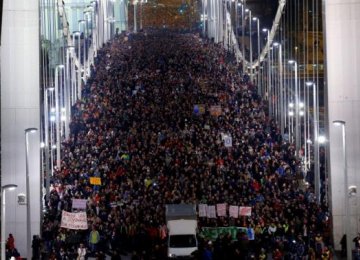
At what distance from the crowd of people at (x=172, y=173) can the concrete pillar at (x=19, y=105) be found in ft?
3.69

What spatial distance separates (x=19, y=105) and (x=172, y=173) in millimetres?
8336

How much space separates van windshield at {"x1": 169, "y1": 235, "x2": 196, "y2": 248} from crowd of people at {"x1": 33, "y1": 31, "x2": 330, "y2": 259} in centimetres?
42

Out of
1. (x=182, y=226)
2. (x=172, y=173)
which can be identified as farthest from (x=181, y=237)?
(x=172, y=173)

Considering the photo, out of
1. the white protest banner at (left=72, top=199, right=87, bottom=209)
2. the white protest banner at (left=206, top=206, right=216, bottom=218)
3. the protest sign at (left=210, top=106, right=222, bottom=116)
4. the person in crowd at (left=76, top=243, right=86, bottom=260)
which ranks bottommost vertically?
the person in crowd at (left=76, top=243, right=86, bottom=260)

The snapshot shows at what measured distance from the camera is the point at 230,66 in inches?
3430

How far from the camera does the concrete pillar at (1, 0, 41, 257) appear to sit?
1571 inches

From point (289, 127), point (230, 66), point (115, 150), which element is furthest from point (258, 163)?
point (230, 66)

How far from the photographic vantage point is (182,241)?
37656mm

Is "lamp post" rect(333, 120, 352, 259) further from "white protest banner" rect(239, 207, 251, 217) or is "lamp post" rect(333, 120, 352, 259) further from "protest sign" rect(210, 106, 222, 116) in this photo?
"protest sign" rect(210, 106, 222, 116)

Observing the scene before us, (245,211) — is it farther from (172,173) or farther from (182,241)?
(172,173)

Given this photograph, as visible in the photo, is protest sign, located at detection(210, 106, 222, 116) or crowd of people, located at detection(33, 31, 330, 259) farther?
protest sign, located at detection(210, 106, 222, 116)

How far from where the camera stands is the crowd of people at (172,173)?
3819 centimetres

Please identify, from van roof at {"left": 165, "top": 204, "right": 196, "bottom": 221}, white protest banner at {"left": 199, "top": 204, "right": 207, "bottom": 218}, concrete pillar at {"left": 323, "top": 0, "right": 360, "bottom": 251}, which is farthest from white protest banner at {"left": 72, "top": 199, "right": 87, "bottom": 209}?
concrete pillar at {"left": 323, "top": 0, "right": 360, "bottom": 251}

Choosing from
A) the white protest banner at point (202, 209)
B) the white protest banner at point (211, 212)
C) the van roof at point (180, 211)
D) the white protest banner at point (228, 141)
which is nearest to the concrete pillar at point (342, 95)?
the white protest banner at point (211, 212)
